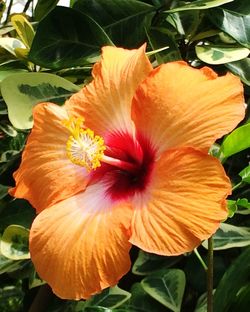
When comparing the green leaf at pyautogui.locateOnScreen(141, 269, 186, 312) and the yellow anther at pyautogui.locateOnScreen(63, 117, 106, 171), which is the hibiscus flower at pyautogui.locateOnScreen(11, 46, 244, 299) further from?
the green leaf at pyautogui.locateOnScreen(141, 269, 186, 312)

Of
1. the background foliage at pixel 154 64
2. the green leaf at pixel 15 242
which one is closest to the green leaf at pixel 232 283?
the background foliage at pixel 154 64

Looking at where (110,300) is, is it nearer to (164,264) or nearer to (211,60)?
(164,264)

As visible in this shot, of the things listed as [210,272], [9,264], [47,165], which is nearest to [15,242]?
[9,264]

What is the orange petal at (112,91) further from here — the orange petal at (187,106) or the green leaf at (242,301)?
the green leaf at (242,301)

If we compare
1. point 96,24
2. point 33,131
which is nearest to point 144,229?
point 33,131

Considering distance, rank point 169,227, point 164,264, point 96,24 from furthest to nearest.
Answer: point 164,264 < point 96,24 < point 169,227

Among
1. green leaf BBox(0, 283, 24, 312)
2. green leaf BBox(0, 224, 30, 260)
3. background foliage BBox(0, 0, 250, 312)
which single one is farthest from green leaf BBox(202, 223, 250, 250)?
green leaf BBox(0, 283, 24, 312)

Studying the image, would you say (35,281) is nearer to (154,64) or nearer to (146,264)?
(146,264)
